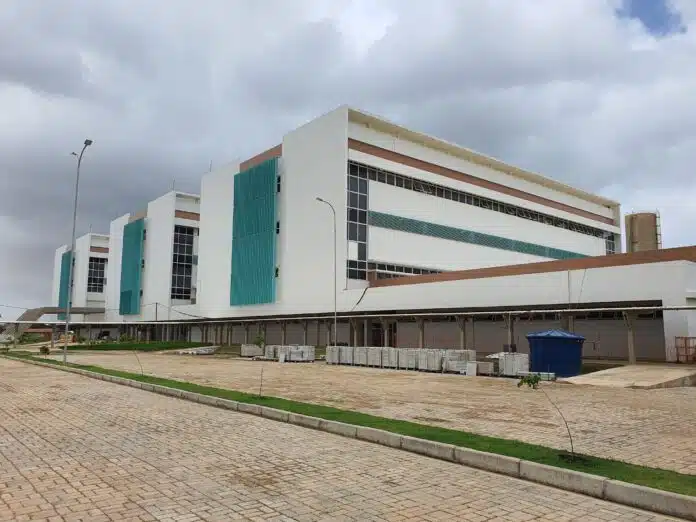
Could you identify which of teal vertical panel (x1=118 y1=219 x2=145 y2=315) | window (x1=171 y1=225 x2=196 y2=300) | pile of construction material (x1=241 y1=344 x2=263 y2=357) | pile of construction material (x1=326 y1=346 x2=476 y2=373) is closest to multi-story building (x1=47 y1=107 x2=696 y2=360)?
window (x1=171 y1=225 x2=196 y2=300)

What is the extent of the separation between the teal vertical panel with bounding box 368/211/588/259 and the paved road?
40221 mm

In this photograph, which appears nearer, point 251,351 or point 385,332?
point 385,332

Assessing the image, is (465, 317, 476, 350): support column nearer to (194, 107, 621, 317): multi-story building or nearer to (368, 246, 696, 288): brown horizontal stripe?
(368, 246, 696, 288): brown horizontal stripe

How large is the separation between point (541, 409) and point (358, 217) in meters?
35.9

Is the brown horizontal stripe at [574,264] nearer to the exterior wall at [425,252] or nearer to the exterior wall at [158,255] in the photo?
the exterior wall at [425,252]

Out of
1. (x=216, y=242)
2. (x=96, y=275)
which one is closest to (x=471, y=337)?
(x=216, y=242)

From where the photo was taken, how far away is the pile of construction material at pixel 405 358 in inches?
1104

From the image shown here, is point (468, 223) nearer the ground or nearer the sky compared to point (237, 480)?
nearer the sky

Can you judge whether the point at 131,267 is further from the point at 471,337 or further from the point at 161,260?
the point at 471,337

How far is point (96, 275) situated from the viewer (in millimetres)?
108250

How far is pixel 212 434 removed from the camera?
9812mm

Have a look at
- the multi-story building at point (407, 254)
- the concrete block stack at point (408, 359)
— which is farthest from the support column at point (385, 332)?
the concrete block stack at point (408, 359)

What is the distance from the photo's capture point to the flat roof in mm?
49719

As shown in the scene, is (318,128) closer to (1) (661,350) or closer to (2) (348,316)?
(2) (348,316)
